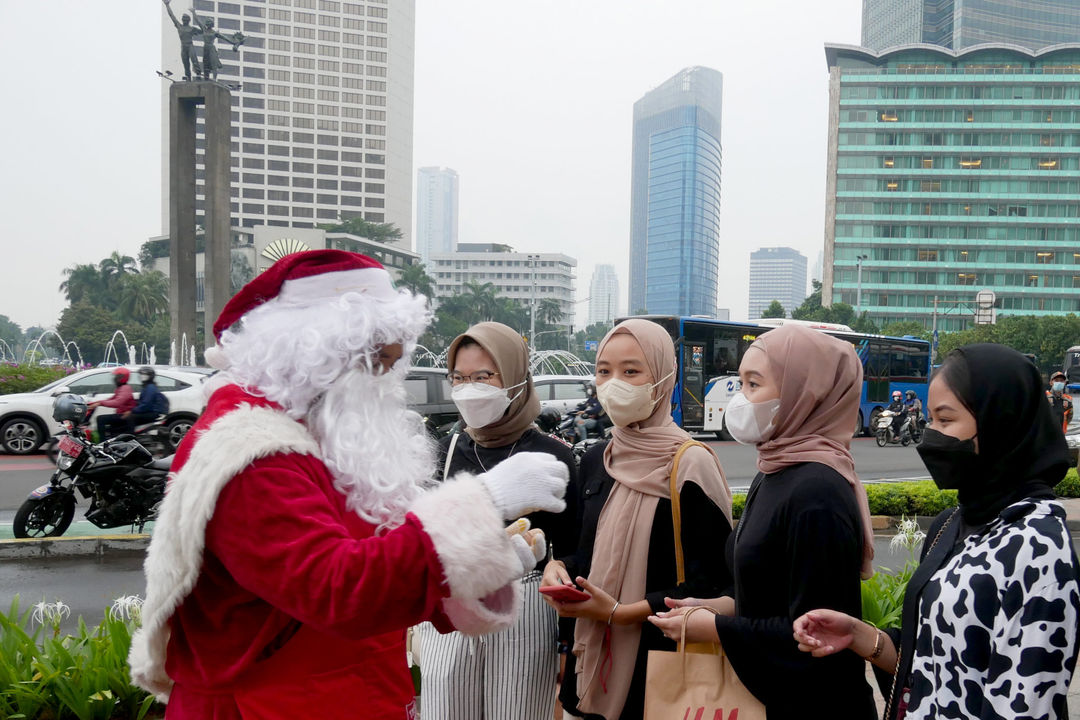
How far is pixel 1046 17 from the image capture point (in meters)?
117

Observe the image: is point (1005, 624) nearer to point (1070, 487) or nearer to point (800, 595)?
point (800, 595)

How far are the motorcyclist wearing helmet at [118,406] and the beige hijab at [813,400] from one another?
400 inches

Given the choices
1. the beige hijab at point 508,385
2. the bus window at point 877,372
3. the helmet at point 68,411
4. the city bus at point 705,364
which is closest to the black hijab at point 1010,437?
the beige hijab at point 508,385

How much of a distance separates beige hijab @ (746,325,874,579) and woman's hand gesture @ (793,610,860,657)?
0.87ft

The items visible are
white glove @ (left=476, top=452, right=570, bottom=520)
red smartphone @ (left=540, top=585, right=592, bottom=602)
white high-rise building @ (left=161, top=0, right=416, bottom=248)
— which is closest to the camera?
white glove @ (left=476, top=452, right=570, bottom=520)

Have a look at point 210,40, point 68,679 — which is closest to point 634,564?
point 68,679

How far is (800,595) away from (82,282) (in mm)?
84000

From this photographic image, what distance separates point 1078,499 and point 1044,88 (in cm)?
9180

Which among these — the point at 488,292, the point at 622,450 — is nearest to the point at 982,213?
the point at 488,292

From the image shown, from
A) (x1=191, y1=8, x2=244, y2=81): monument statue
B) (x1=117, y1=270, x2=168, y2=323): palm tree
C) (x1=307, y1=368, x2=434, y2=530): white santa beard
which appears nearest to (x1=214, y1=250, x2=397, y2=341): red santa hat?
(x1=307, y1=368, x2=434, y2=530): white santa beard

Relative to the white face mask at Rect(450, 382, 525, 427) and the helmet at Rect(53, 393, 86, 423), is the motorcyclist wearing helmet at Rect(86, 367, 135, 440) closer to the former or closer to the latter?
the helmet at Rect(53, 393, 86, 423)

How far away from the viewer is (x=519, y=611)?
2.14 meters

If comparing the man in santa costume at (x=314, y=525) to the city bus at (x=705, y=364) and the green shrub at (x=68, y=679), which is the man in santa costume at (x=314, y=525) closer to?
the green shrub at (x=68, y=679)

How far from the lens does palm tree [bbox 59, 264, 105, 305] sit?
73312mm
